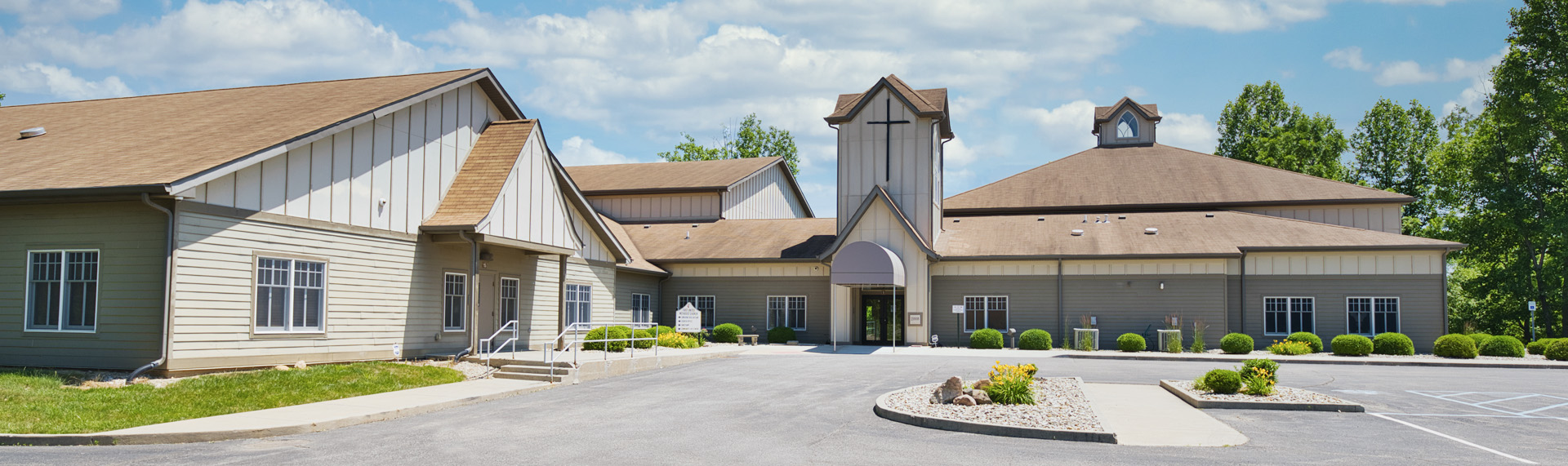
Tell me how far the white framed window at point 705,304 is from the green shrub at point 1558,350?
24.1 meters

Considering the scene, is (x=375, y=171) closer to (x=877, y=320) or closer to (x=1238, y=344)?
(x=877, y=320)

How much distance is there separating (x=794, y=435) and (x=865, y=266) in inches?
767

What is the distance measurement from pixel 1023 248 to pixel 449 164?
18.9 m

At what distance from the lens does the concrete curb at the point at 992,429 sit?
37.3ft

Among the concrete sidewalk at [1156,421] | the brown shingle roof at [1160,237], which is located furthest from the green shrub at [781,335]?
the concrete sidewalk at [1156,421]

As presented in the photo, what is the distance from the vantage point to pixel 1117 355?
27906mm

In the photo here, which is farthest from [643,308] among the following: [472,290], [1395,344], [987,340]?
[1395,344]

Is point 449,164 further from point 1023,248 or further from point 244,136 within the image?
point 1023,248

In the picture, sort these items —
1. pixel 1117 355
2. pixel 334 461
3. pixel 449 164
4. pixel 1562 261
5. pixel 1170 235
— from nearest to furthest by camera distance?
pixel 334 461 < pixel 449 164 < pixel 1117 355 < pixel 1170 235 < pixel 1562 261

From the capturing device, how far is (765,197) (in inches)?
1907

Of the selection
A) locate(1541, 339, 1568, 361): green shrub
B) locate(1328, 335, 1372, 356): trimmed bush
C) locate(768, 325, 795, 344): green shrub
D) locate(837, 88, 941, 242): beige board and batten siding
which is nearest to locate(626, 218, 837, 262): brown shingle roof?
locate(837, 88, 941, 242): beige board and batten siding

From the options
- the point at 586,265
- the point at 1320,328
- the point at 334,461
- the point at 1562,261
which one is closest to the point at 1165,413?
the point at 334,461

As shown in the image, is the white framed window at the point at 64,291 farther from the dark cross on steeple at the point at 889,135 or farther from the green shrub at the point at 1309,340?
the green shrub at the point at 1309,340

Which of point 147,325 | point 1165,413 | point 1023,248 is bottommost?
point 1165,413
